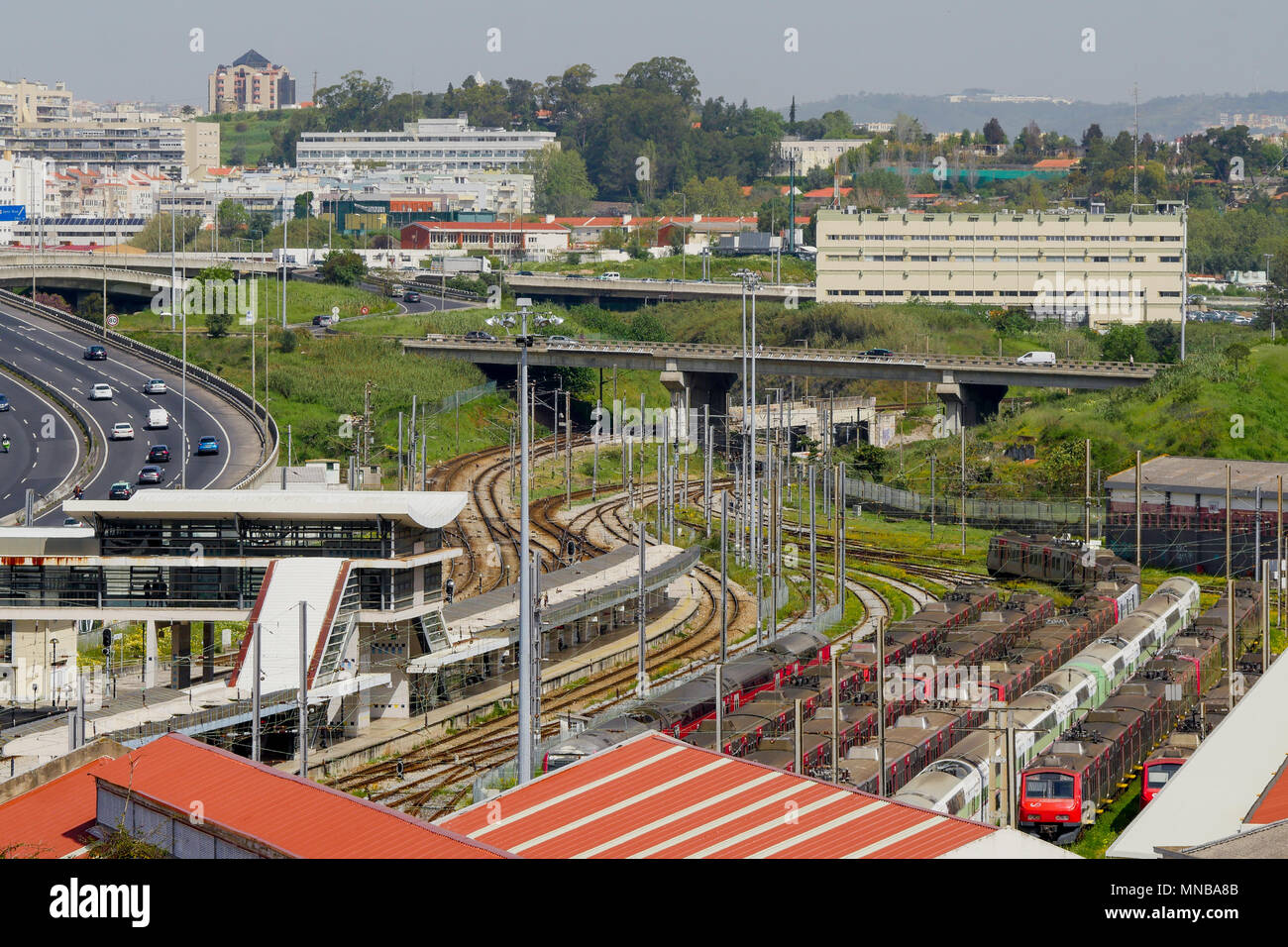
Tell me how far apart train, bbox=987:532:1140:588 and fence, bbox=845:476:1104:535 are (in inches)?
214

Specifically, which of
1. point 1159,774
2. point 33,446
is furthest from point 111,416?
point 1159,774

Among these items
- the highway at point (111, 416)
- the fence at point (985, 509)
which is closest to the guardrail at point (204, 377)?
the highway at point (111, 416)

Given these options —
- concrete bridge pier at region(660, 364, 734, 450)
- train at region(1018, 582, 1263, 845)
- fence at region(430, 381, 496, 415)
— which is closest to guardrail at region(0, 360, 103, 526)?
fence at region(430, 381, 496, 415)

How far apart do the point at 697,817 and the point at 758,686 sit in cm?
1638

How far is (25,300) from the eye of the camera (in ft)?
323

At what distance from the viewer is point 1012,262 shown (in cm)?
11525

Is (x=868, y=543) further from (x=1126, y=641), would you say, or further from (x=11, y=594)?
(x=11, y=594)

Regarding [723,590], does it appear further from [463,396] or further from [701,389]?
[701,389]

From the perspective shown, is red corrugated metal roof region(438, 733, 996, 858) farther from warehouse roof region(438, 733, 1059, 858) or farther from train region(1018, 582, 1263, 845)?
train region(1018, 582, 1263, 845)

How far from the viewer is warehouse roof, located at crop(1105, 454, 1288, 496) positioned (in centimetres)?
5262

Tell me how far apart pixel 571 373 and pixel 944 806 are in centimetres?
6455

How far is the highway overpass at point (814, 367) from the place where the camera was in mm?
77500

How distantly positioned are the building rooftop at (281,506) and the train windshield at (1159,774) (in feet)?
47.2
